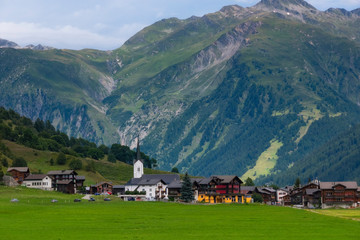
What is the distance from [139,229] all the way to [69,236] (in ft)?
45.5

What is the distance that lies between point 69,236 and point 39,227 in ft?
41.5

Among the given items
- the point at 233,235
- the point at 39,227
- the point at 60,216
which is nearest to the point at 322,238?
the point at 233,235

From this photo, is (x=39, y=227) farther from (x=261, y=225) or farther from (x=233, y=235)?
(x=261, y=225)

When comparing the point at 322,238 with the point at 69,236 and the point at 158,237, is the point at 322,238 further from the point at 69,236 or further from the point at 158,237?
the point at 69,236

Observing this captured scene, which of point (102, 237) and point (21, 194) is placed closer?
point (102, 237)

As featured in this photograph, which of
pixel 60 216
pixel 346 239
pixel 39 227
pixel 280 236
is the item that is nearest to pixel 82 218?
pixel 60 216

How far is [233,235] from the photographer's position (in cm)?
9725

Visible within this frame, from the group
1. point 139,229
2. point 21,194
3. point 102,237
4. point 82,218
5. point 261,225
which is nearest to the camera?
point 102,237

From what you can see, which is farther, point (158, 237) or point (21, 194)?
point (21, 194)

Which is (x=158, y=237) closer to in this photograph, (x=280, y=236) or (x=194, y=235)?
(x=194, y=235)

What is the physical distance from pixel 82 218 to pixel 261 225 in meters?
32.7

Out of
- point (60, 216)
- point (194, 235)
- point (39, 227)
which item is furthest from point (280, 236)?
point (60, 216)

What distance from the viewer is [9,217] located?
121 meters

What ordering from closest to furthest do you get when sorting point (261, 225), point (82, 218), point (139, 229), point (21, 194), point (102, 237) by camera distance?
point (102, 237) → point (139, 229) → point (261, 225) → point (82, 218) → point (21, 194)
